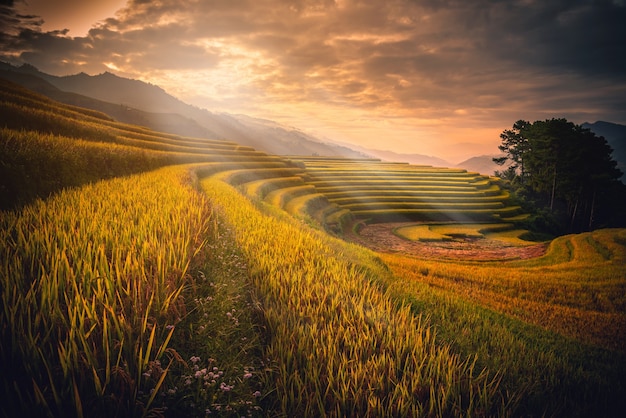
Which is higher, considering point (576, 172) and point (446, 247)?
point (576, 172)

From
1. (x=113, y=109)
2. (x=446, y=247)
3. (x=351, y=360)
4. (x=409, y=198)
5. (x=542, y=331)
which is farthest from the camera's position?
(x=113, y=109)

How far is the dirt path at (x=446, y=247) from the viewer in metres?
23.0

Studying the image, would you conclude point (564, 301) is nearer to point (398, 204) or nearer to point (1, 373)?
point (1, 373)

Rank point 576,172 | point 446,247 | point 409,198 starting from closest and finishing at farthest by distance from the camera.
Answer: point 446,247 → point 576,172 → point 409,198

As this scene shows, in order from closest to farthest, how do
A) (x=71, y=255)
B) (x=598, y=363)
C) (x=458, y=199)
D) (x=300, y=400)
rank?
1. (x=300, y=400)
2. (x=71, y=255)
3. (x=598, y=363)
4. (x=458, y=199)

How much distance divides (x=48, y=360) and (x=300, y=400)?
1.52 m

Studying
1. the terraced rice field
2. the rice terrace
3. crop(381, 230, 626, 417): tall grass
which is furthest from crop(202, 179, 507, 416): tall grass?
the terraced rice field

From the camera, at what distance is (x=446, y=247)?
26.2m

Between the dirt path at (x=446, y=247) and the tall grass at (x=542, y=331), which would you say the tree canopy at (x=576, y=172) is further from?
the tall grass at (x=542, y=331)

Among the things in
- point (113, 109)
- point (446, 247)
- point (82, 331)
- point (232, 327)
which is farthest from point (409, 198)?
point (113, 109)

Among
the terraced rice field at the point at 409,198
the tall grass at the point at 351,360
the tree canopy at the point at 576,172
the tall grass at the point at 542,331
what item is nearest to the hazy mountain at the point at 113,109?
the terraced rice field at the point at 409,198

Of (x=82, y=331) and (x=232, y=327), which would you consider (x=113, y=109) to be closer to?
(x=232, y=327)

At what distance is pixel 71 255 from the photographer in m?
2.64

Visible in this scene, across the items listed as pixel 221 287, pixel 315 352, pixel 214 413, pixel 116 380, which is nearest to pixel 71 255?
pixel 221 287
